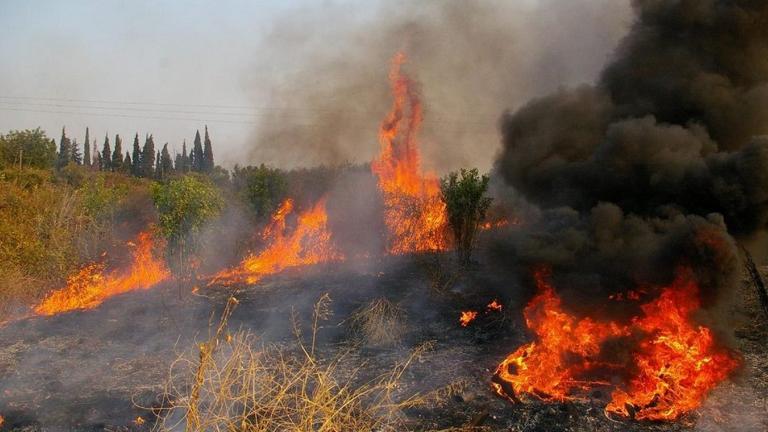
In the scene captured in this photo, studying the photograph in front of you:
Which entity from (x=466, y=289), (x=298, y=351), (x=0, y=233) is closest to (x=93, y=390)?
(x=298, y=351)

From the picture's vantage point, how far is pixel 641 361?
29.8 ft

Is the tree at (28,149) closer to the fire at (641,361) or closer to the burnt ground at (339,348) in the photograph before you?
the burnt ground at (339,348)

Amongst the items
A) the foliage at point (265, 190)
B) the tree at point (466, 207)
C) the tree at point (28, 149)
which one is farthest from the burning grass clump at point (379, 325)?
the tree at point (28, 149)

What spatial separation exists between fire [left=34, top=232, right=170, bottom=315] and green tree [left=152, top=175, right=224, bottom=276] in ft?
9.91

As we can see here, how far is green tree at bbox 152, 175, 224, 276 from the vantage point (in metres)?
15.8

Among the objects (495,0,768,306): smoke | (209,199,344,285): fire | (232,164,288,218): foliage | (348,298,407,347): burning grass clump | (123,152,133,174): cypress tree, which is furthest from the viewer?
(123,152,133,174): cypress tree

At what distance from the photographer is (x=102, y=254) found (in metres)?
20.1

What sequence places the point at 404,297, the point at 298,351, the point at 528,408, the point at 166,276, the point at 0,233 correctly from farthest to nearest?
the point at 166,276
the point at 0,233
the point at 404,297
the point at 298,351
the point at 528,408

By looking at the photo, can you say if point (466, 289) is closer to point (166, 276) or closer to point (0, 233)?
point (166, 276)

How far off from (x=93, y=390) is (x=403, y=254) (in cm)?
1150

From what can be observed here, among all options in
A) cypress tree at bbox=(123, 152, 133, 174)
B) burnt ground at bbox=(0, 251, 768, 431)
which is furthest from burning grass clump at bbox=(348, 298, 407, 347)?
cypress tree at bbox=(123, 152, 133, 174)

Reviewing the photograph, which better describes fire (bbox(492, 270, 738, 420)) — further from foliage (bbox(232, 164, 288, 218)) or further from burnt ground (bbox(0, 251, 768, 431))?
foliage (bbox(232, 164, 288, 218))

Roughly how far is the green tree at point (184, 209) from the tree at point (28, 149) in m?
24.3

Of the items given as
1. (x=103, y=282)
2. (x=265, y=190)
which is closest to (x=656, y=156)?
(x=103, y=282)
